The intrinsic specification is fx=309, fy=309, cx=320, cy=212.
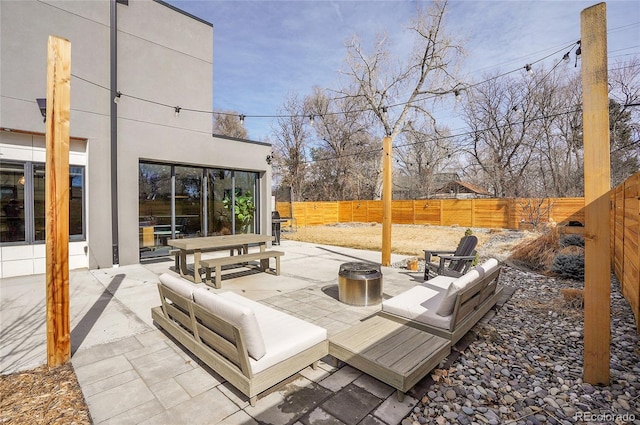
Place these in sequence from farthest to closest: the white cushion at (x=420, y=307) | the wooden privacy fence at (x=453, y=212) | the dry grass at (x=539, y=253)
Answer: the wooden privacy fence at (x=453, y=212)
the dry grass at (x=539, y=253)
the white cushion at (x=420, y=307)

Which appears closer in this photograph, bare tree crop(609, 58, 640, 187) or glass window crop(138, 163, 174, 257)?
glass window crop(138, 163, 174, 257)

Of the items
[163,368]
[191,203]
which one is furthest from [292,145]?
[163,368]

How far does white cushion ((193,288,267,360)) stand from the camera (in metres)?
1.97

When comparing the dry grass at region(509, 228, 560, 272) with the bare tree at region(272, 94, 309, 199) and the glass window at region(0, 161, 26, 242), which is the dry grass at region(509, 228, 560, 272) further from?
the bare tree at region(272, 94, 309, 199)

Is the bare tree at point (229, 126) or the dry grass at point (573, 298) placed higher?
the bare tree at point (229, 126)

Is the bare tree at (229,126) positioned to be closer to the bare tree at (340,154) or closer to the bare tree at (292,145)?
the bare tree at (292,145)

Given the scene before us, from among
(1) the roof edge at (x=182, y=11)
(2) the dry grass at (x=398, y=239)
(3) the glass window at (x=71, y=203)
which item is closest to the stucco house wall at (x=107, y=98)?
(1) the roof edge at (x=182, y=11)

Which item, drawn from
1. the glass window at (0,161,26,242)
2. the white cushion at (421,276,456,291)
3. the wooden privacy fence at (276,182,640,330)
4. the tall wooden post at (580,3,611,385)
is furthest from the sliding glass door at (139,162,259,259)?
the tall wooden post at (580,3,611,385)

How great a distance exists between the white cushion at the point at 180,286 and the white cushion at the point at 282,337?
642 mm

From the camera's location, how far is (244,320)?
196 centimetres

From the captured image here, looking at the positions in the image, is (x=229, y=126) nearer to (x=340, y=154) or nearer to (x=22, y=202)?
(x=340, y=154)

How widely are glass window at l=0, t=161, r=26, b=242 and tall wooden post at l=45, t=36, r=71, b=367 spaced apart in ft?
15.1

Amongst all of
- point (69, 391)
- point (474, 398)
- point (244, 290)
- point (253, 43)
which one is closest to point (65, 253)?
point (69, 391)

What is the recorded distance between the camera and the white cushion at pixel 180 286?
8.36ft
